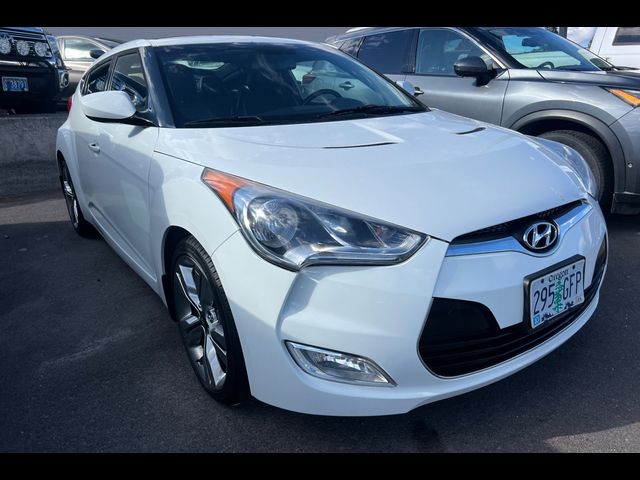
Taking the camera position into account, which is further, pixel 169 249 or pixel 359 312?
pixel 169 249

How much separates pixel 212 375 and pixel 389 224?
3.22 feet

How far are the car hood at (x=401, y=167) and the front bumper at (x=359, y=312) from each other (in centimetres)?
16

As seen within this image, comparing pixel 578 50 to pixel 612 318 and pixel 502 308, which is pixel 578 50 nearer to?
pixel 612 318

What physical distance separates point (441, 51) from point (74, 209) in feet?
11.4

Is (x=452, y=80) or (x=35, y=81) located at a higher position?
(x=452, y=80)

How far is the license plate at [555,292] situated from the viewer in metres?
1.82

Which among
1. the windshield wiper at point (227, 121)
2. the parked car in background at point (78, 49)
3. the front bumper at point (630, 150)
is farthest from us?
the parked car in background at point (78, 49)

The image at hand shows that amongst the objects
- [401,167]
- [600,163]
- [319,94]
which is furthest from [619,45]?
[401,167]

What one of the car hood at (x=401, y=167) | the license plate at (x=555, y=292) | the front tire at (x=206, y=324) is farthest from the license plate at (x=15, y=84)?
the license plate at (x=555, y=292)

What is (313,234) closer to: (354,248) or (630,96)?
(354,248)

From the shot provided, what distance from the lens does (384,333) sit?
1663mm

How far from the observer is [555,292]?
6.24ft

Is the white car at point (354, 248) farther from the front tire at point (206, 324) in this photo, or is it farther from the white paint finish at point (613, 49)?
the white paint finish at point (613, 49)

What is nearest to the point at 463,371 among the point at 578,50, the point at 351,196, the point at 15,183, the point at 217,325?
the point at 351,196
